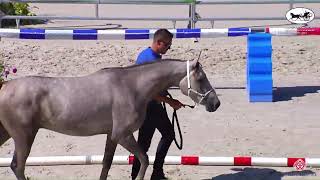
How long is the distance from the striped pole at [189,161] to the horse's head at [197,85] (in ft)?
4.00

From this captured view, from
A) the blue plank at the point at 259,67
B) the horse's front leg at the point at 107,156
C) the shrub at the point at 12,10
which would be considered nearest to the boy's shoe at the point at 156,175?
the horse's front leg at the point at 107,156

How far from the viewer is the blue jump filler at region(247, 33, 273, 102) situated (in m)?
10.9

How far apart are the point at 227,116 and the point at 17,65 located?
4976 mm

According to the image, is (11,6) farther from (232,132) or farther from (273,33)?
(232,132)

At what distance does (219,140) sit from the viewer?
8.66 metres

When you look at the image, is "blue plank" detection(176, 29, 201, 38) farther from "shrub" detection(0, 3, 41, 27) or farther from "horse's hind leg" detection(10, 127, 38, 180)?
"shrub" detection(0, 3, 41, 27)

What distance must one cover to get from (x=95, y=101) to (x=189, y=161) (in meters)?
1.65

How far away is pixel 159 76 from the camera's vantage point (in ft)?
20.6

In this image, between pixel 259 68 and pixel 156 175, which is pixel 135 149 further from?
pixel 259 68

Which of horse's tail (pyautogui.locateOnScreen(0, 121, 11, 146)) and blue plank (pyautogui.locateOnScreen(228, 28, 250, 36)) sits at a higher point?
blue plank (pyautogui.locateOnScreen(228, 28, 250, 36))
